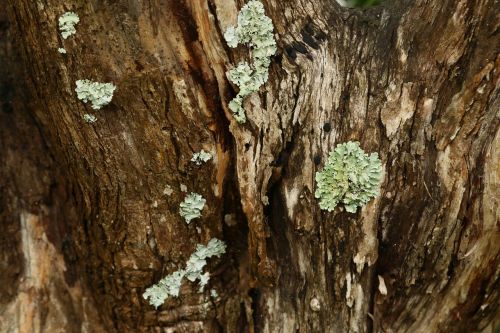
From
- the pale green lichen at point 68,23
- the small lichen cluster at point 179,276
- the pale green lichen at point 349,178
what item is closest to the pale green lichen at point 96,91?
the pale green lichen at point 68,23

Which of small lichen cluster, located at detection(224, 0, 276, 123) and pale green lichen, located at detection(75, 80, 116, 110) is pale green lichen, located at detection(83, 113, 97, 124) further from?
small lichen cluster, located at detection(224, 0, 276, 123)

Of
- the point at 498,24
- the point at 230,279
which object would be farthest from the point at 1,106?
the point at 498,24

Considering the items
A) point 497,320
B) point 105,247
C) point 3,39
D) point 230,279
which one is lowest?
point 497,320

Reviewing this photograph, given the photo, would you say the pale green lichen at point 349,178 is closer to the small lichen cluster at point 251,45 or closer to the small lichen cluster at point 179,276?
the small lichen cluster at point 251,45

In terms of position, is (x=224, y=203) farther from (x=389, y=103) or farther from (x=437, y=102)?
(x=437, y=102)

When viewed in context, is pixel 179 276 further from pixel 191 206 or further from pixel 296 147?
pixel 296 147

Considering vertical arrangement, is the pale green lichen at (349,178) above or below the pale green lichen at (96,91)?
below
